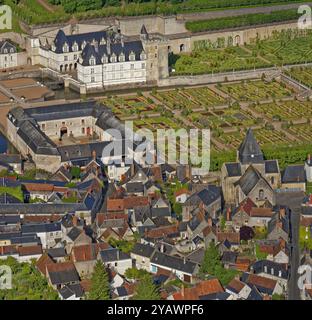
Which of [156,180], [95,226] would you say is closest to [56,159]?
[156,180]

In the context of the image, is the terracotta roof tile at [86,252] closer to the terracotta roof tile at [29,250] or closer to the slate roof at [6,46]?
the terracotta roof tile at [29,250]

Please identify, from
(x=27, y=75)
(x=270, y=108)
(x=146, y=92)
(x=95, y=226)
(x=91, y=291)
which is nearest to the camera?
(x=91, y=291)

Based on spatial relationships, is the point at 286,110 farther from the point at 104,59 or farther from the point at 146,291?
the point at 146,291

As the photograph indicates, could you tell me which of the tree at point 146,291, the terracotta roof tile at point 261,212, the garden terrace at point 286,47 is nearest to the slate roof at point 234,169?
the terracotta roof tile at point 261,212

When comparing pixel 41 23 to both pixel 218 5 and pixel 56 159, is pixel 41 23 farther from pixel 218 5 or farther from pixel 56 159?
pixel 56 159

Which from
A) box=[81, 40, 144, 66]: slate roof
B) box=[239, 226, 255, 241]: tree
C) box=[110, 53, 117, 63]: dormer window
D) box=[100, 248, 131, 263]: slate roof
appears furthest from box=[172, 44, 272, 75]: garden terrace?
box=[100, 248, 131, 263]: slate roof
